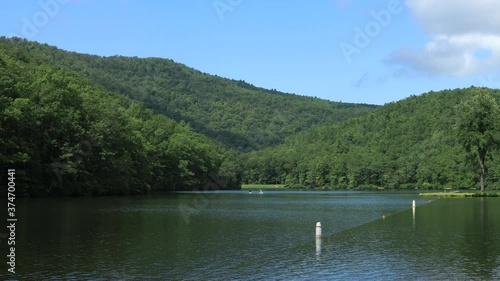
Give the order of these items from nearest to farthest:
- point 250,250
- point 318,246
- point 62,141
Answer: point 250,250, point 318,246, point 62,141

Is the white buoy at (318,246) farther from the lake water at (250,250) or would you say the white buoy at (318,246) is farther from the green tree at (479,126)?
the green tree at (479,126)

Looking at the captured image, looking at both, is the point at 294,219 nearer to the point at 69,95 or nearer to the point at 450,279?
the point at 450,279

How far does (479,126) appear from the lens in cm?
8812

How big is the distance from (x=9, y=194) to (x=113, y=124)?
35.5 m

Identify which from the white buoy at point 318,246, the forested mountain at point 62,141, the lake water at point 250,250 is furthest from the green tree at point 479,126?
the white buoy at point 318,246

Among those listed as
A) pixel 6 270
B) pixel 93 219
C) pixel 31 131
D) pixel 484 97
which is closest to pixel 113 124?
pixel 31 131

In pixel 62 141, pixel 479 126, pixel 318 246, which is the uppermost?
pixel 479 126

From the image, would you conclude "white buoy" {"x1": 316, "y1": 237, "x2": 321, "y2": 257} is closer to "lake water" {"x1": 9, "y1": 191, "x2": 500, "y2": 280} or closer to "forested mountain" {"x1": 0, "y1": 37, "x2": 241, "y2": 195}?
"lake water" {"x1": 9, "y1": 191, "x2": 500, "y2": 280}

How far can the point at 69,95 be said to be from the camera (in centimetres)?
8338

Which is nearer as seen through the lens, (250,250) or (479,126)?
(250,250)

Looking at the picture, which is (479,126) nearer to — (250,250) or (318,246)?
(318,246)

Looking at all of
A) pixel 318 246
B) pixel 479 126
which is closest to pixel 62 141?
pixel 318 246

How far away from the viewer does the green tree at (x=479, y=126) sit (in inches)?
3413

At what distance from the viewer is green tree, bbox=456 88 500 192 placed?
86.7m
